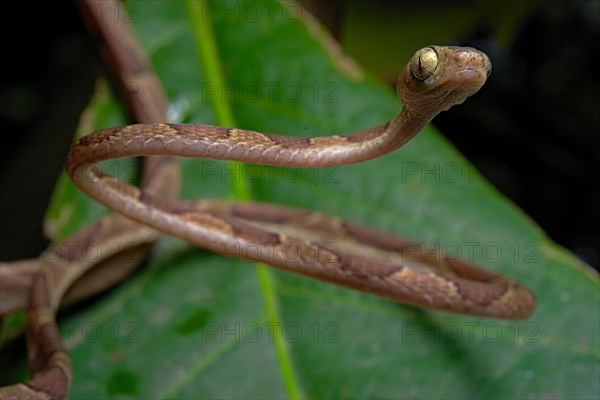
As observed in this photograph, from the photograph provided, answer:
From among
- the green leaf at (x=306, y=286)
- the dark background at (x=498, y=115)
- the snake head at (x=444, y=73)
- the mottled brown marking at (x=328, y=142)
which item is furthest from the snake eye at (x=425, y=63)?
the dark background at (x=498, y=115)

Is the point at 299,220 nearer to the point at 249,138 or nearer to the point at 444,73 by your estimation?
the point at 249,138

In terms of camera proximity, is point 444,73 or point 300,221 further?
point 300,221

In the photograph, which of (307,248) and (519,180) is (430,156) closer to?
(307,248)

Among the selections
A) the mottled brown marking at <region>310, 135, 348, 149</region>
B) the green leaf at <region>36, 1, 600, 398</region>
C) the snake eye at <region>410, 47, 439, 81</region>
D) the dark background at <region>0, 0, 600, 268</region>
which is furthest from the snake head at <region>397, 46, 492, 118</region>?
the dark background at <region>0, 0, 600, 268</region>

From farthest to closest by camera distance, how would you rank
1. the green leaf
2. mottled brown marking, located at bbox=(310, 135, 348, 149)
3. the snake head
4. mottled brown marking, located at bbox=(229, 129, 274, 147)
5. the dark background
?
the dark background
the green leaf
mottled brown marking, located at bbox=(310, 135, 348, 149)
mottled brown marking, located at bbox=(229, 129, 274, 147)
the snake head

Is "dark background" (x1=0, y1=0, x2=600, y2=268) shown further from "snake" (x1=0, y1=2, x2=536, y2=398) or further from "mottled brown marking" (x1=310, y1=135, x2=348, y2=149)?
"mottled brown marking" (x1=310, y1=135, x2=348, y2=149)

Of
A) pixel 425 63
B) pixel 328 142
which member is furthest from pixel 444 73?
pixel 328 142

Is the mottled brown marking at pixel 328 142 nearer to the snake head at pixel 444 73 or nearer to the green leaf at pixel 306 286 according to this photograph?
the snake head at pixel 444 73

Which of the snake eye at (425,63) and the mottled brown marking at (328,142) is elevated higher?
the snake eye at (425,63)
